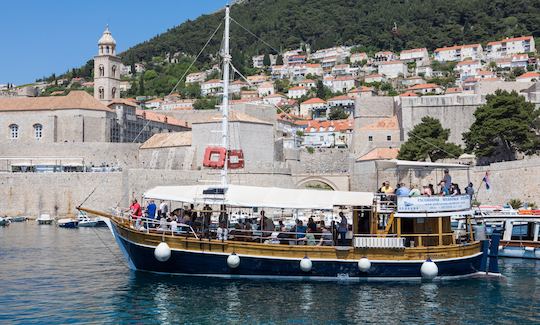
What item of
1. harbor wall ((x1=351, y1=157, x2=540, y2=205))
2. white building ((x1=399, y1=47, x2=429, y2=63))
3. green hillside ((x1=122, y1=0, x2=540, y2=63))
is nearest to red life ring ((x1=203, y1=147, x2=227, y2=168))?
harbor wall ((x1=351, y1=157, x2=540, y2=205))

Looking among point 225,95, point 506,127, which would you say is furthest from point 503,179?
point 225,95

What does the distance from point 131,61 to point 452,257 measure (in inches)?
4953

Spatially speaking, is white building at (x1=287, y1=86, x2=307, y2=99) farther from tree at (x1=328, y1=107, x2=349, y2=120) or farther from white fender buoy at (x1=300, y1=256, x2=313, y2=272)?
white fender buoy at (x1=300, y1=256, x2=313, y2=272)

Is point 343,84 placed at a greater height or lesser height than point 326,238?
greater

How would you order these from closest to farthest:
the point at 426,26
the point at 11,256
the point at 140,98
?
the point at 11,256, the point at 140,98, the point at 426,26

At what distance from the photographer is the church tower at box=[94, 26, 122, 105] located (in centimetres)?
6325

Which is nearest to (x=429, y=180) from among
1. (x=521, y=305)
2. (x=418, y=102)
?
Result: (x=418, y=102)

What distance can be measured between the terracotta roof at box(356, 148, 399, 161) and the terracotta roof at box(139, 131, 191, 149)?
12.0 metres

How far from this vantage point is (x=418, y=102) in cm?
4612

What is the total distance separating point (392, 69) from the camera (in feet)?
348

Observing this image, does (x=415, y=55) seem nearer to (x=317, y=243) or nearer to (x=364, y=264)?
(x=317, y=243)

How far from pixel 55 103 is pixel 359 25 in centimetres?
8600

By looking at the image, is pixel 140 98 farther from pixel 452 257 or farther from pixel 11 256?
pixel 452 257

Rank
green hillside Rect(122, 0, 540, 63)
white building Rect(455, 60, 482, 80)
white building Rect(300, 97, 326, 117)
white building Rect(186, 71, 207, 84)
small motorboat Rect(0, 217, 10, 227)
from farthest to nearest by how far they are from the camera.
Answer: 1. white building Rect(186, 71, 207, 84)
2. green hillside Rect(122, 0, 540, 63)
3. white building Rect(455, 60, 482, 80)
4. white building Rect(300, 97, 326, 117)
5. small motorboat Rect(0, 217, 10, 227)
